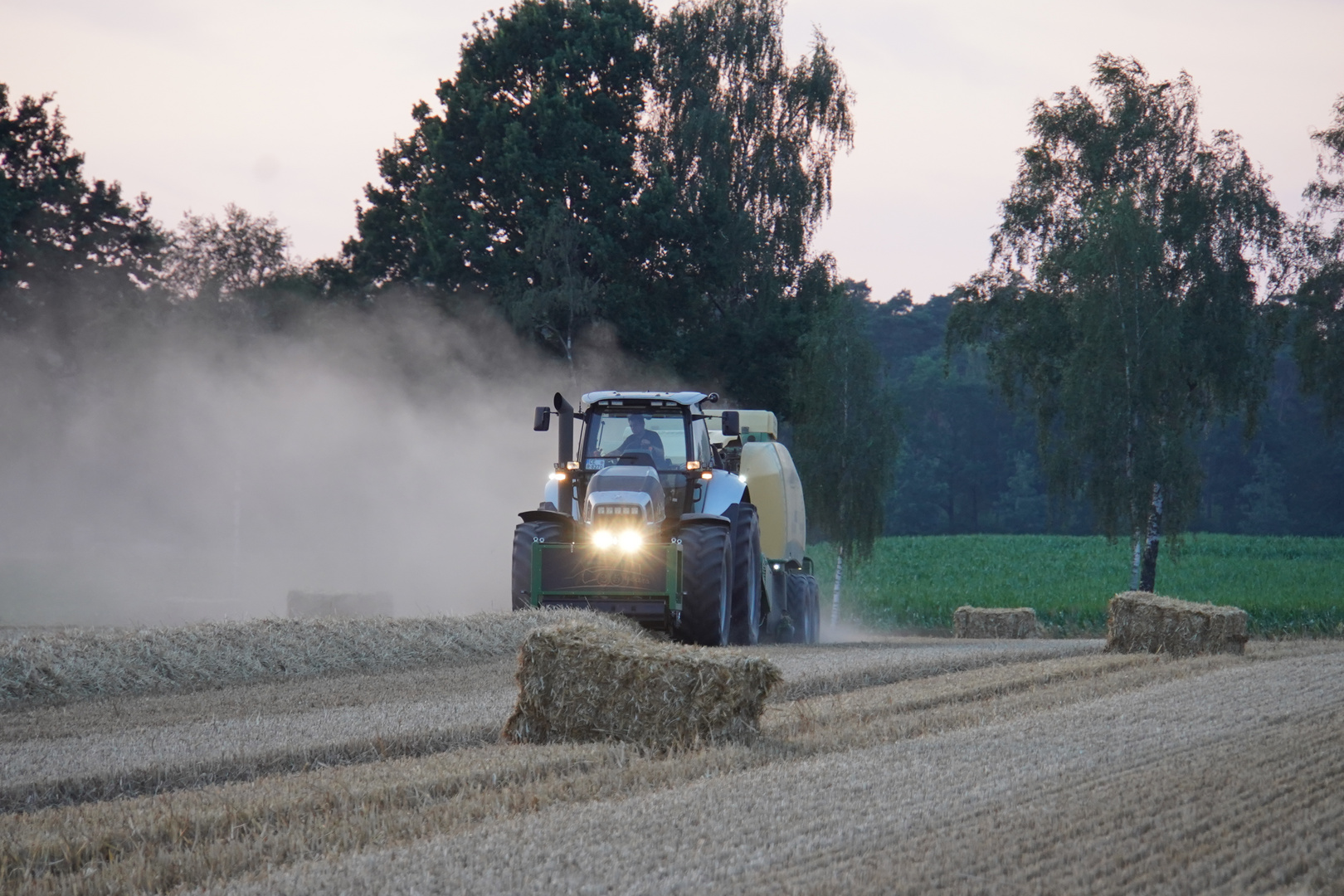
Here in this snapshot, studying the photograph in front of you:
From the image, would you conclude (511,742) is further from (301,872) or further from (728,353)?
(728,353)

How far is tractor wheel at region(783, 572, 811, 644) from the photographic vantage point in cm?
1772

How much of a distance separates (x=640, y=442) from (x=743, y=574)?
5.94 feet

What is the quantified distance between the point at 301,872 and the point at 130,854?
2.56 feet

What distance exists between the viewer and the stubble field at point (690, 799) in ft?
14.0

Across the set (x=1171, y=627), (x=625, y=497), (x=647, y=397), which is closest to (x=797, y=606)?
(x=647, y=397)

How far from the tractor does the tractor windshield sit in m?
0.01

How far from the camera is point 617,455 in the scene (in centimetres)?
1360

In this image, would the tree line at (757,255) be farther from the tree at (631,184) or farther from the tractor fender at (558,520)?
the tractor fender at (558,520)

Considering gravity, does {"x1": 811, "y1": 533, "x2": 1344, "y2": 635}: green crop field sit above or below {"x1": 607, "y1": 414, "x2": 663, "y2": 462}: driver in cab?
below

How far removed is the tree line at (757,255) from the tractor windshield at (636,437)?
45.5ft

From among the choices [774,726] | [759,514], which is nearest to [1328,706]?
[774,726]

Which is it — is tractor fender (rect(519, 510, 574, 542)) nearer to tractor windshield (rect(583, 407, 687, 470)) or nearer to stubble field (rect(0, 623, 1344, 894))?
tractor windshield (rect(583, 407, 687, 470))

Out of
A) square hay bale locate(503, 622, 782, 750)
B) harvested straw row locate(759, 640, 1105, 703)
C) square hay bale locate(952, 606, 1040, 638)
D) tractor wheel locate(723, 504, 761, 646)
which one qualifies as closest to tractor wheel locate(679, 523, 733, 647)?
harvested straw row locate(759, 640, 1105, 703)

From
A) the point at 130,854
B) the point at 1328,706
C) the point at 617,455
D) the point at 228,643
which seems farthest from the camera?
the point at 617,455
